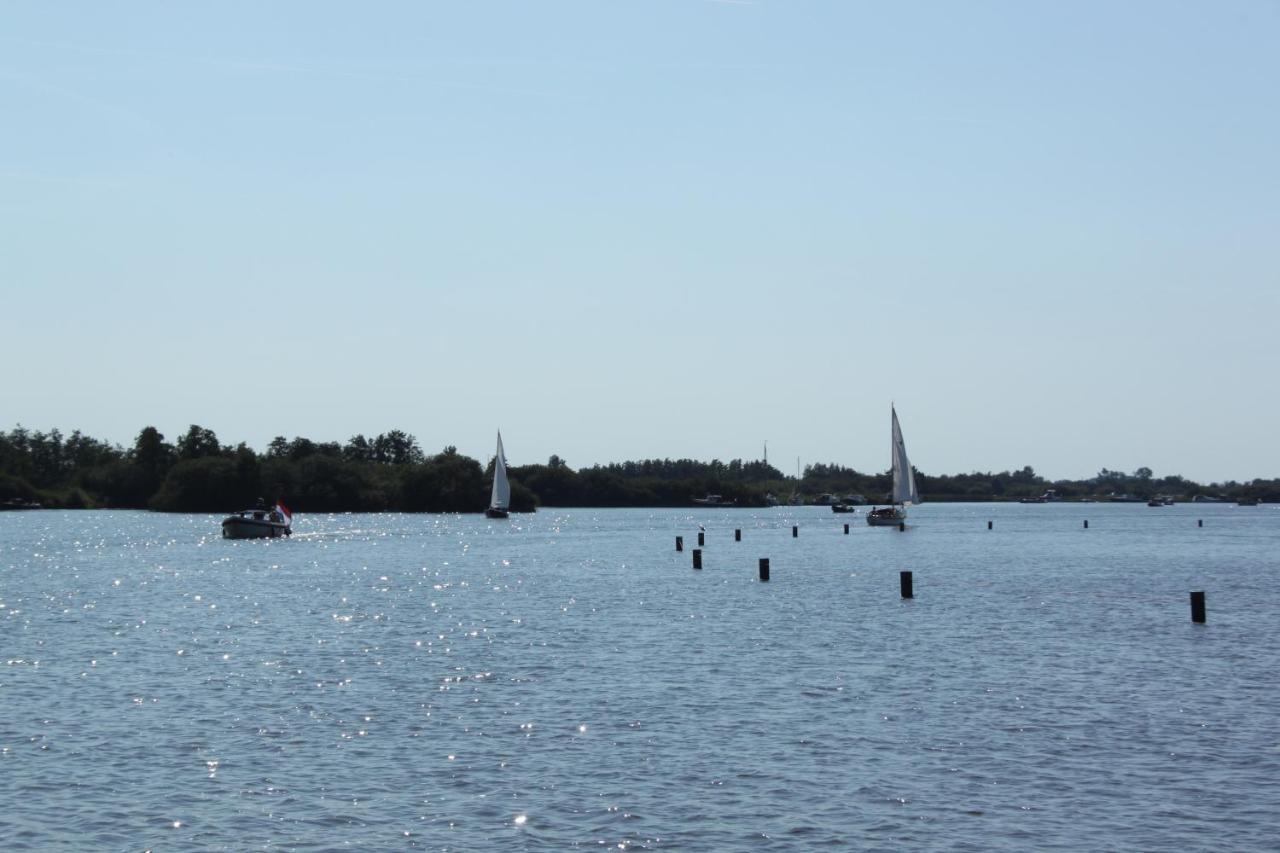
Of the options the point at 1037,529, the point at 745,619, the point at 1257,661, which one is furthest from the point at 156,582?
the point at 1037,529

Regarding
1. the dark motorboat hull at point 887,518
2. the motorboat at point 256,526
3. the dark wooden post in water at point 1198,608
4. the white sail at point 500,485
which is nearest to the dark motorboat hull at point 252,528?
the motorboat at point 256,526

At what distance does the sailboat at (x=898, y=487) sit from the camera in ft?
458

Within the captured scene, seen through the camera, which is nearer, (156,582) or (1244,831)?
(1244,831)

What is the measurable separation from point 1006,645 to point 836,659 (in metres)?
6.83

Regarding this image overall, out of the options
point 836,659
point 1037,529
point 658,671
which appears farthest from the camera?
point 1037,529

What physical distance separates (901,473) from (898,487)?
3400mm

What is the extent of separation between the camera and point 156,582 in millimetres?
77312

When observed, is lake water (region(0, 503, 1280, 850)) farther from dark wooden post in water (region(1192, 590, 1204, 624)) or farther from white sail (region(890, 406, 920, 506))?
white sail (region(890, 406, 920, 506))

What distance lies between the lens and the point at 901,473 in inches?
5600

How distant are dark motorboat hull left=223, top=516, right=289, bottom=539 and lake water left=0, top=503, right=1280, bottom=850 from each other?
60380mm

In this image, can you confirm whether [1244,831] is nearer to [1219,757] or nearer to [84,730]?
[1219,757]

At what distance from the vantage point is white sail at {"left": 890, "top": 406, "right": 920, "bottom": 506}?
5502 inches

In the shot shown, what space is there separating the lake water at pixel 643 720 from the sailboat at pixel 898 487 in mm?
71450

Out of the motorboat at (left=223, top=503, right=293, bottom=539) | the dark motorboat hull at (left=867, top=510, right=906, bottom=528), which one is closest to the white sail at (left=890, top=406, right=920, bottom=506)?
the dark motorboat hull at (left=867, top=510, right=906, bottom=528)
